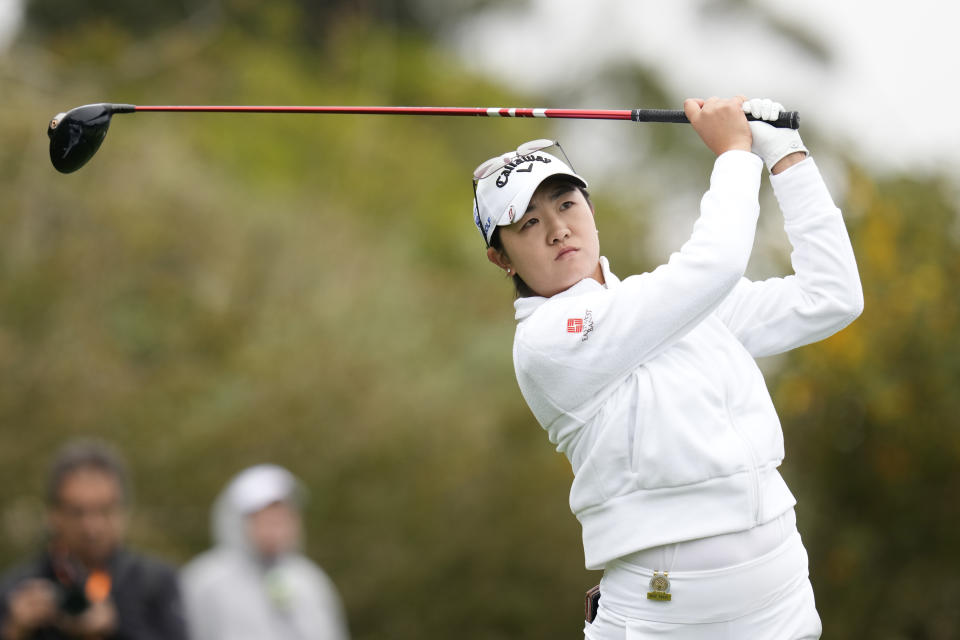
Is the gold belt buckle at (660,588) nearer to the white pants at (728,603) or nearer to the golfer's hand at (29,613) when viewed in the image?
the white pants at (728,603)

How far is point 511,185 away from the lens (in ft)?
8.91

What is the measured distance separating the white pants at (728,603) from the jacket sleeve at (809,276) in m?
0.48

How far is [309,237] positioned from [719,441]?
8334 mm

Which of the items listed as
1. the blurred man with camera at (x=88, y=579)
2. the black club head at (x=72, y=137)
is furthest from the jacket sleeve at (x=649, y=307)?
the blurred man with camera at (x=88, y=579)

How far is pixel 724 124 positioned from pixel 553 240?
456 millimetres

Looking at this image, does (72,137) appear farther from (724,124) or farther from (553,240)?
(724,124)

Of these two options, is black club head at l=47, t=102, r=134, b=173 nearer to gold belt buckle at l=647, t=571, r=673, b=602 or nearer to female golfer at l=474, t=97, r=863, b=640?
female golfer at l=474, t=97, r=863, b=640

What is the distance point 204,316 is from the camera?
9.34 metres

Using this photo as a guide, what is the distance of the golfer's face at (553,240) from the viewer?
9.00ft

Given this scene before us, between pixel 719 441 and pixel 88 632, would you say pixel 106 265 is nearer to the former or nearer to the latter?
pixel 88 632

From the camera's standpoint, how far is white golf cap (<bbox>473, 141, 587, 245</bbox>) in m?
2.70

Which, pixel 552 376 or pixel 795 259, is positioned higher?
pixel 795 259

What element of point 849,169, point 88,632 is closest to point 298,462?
point 88,632

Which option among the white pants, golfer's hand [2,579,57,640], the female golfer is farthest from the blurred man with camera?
the white pants
